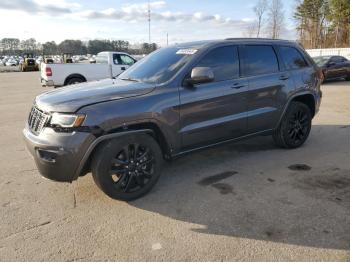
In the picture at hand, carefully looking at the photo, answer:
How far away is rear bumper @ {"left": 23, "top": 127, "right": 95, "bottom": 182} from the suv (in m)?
0.01

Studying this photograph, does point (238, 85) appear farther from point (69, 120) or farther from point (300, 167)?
point (69, 120)

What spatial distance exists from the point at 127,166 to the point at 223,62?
2011 mm

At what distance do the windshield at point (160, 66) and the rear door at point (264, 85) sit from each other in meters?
1.02

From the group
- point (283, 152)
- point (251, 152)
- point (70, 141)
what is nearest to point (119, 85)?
point (70, 141)

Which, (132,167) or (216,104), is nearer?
(132,167)

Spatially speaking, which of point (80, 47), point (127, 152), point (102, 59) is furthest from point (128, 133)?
point (80, 47)

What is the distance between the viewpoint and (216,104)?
4547mm

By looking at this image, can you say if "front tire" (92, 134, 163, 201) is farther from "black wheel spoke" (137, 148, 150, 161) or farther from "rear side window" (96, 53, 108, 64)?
"rear side window" (96, 53, 108, 64)

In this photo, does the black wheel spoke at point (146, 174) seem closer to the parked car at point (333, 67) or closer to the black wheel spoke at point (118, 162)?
the black wheel spoke at point (118, 162)

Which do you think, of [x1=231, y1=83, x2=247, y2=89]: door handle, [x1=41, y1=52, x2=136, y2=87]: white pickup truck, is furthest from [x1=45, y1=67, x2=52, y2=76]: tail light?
[x1=231, y1=83, x2=247, y2=89]: door handle

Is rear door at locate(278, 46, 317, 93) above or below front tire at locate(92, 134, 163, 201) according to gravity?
above

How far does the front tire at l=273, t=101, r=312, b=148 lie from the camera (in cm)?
570

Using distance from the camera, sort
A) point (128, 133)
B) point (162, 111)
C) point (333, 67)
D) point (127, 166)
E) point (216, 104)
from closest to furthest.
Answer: point (128, 133) → point (127, 166) → point (162, 111) → point (216, 104) → point (333, 67)

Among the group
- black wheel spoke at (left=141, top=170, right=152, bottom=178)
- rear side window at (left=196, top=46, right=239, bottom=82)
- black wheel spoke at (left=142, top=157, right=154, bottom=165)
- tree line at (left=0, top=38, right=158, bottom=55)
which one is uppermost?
tree line at (left=0, top=38, right=158, bottom=55)
